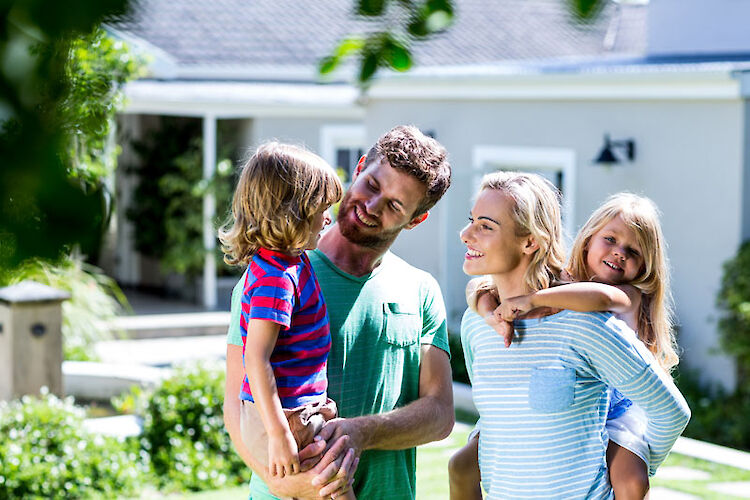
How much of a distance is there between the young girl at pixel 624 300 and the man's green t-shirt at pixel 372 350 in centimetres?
22

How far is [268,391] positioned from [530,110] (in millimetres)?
7891

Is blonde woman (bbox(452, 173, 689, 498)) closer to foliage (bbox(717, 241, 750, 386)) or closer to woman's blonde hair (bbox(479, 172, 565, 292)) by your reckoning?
woman's blonde hair (bbox(479, 172, 565, 292))

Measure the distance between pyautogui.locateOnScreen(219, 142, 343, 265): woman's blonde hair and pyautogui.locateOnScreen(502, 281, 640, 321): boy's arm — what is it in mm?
551

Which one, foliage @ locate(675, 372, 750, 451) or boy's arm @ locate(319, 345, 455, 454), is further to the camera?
foliage @ locate(675, 372, 750, 451)

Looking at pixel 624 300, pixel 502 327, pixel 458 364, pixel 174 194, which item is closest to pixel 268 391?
pixel 502 327

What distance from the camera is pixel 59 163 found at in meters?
0.69

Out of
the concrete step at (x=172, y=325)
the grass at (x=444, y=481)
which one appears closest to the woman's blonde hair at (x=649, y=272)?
the grass at (x=444, y=481)

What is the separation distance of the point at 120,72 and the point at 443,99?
6.26 meters

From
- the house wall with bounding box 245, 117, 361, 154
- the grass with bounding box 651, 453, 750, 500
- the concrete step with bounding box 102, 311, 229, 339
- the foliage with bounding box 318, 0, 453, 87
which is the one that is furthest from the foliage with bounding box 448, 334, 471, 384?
the foliage with bounding box 318, 0, 453, 87

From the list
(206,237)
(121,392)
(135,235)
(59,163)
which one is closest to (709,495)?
(121,392)

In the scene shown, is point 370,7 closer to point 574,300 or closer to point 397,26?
point 397,26

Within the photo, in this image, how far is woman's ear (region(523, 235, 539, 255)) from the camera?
8.21 ft

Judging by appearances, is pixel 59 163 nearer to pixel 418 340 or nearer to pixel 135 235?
pixel 418 340

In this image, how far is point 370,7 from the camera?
1070mm
